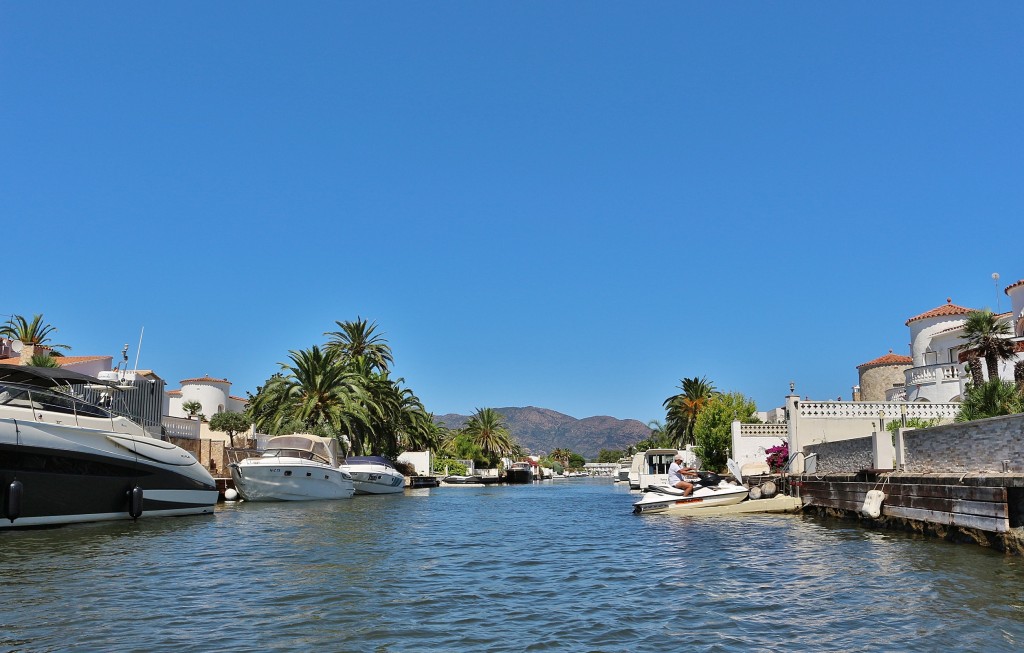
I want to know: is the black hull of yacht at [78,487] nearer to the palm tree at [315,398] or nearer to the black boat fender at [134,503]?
the black boat fender at [134,503]

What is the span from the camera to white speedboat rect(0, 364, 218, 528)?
1873 centimetres

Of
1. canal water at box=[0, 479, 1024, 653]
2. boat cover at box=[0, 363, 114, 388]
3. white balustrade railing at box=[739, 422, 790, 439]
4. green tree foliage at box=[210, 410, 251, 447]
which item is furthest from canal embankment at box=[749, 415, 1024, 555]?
green tree foliage at box=[210, 410, 251, 447]

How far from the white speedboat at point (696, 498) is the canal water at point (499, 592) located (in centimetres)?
636

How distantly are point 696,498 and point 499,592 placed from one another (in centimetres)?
1677

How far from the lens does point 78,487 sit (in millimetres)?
20469

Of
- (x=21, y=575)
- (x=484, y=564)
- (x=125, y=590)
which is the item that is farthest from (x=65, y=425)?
(x=484, y=564)

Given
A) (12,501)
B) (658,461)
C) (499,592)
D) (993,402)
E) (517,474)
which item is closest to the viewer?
(499,592)

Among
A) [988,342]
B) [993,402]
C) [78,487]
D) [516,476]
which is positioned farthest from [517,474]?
[78,487]

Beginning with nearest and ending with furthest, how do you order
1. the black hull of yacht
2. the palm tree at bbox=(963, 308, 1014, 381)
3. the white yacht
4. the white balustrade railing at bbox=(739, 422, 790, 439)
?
the black hull of yacht, the palm tree at bbox=(963, 308, 1014, 381), the white balustrade railing at bbox=(739, 422, 790, 439), the white yacht

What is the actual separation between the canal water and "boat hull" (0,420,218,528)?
0.65m

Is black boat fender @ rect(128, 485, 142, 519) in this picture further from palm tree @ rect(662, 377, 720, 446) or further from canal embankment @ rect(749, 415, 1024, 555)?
palm tree @ rect(662, 377, 720, 446)

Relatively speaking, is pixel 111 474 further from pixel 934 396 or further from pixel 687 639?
pixel 934 396

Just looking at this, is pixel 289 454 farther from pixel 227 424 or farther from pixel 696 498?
pixel 696 498

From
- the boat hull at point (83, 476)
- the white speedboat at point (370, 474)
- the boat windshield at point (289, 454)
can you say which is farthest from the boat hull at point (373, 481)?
the boat hull at point (83, 476)
